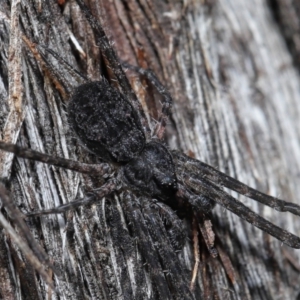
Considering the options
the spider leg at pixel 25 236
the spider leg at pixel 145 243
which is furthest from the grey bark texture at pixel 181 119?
the spider leg at pixel 25 236

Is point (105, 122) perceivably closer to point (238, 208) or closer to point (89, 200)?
point (89, 200)

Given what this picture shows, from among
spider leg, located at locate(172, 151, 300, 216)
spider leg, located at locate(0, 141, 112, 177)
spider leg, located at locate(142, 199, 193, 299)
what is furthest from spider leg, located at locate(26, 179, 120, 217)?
spider leg, located at locate(172, 151, 300, 216)

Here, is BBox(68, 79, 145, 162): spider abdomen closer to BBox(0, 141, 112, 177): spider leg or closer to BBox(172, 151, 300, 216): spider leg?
BBox(0, 141, 112, 177): spider leg

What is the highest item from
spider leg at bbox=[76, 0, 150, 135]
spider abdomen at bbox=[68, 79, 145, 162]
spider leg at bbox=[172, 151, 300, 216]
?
spider leg at bbox=[76, 0, 150, 135]

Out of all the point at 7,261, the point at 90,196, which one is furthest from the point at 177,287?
the point at 7,261

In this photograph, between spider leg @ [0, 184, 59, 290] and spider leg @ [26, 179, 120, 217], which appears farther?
spider leg @ [26, 179, 120, 217]

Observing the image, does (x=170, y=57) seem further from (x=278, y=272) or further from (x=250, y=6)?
(x=278, y=272)

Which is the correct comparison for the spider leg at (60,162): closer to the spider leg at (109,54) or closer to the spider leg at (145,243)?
the spider leg at (145,243)
